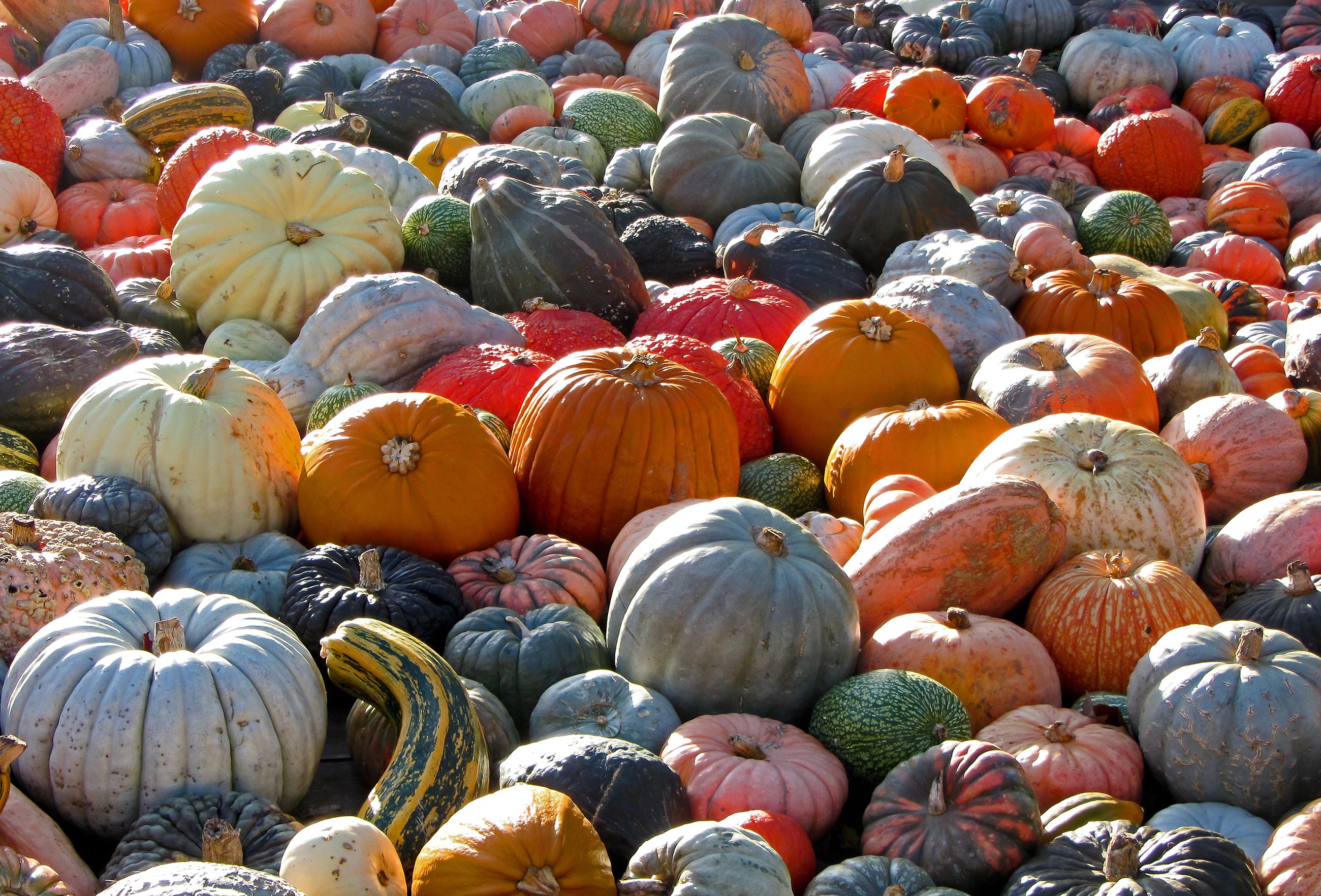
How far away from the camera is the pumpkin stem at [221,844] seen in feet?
7.47

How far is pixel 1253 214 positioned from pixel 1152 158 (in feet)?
2.99

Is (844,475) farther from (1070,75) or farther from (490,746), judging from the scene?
(1070,75)

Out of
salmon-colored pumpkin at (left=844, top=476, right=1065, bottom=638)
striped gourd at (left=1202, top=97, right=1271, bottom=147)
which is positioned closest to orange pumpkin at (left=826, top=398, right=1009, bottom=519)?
salmon-colored pumpkin at (left=844, top=476, right=1065, bottom=638)

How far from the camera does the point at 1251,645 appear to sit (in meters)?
2.94

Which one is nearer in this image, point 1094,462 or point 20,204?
point 1094,462

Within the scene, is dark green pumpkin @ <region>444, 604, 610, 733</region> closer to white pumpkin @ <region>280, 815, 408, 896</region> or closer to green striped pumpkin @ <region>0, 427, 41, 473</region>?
white pumpkin @ <region>280, 815, 408, 896</region>

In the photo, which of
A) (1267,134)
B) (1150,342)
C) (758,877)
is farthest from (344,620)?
(1267,134)

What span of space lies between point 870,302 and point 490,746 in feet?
9.27

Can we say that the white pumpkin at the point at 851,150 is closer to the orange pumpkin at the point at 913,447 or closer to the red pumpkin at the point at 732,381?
the red pumpkin at the point at 732,381

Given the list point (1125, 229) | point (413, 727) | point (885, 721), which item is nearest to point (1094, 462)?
point (885, 721)

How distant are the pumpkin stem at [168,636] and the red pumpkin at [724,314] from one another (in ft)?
9.98

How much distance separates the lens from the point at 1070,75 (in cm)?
990

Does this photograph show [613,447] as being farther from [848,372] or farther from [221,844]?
[221,844]

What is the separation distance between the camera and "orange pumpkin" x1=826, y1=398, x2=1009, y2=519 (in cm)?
429
